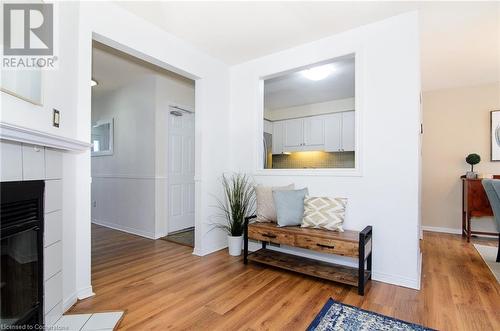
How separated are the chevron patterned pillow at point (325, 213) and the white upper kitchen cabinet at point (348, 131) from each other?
2.47 meters

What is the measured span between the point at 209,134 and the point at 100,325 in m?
2.20

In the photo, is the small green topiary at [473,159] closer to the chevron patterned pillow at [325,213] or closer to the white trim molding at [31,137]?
the chevron patterned pillow at [325,213]

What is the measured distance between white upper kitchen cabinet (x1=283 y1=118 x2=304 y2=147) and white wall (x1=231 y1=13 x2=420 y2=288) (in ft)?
8.66

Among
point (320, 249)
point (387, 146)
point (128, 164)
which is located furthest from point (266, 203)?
point (128, 164)

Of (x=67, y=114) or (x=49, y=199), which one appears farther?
(x=67, y=114)

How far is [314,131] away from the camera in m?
5.25

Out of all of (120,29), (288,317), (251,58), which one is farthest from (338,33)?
(288,317)

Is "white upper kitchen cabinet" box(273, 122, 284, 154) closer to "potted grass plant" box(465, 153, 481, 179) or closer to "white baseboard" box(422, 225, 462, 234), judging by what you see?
"white baseboard" box(422, 225, 462, 234)

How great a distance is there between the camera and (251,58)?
3355 millimetres

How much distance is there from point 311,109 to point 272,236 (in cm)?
356

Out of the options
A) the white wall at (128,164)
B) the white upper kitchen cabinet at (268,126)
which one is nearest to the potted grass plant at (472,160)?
the white upper kitchen cabinet at (268,126)

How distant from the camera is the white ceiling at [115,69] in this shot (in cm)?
331

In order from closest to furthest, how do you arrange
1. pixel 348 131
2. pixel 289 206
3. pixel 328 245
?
pixel 328 245 < pixel 289 206 < pixel 348 131

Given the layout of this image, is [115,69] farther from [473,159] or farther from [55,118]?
[473,159]
